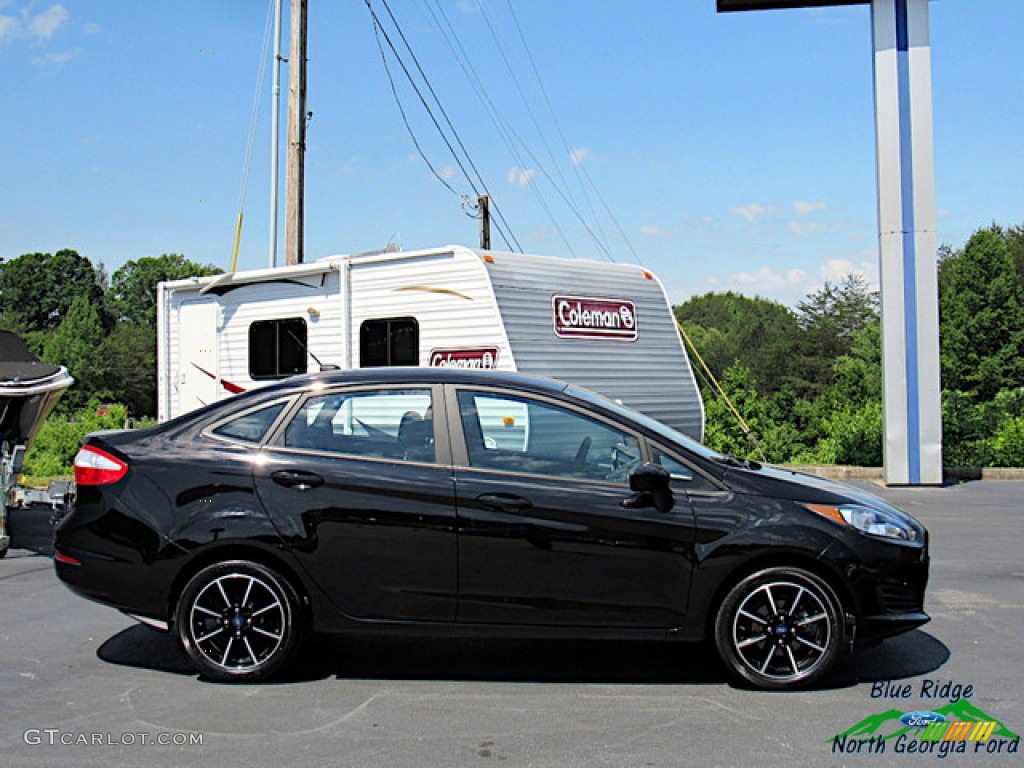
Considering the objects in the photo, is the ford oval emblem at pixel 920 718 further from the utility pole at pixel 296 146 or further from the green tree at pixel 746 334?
the green tree at pixel 746 334

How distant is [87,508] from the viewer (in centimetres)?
529

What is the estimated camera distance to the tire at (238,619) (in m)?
5.07

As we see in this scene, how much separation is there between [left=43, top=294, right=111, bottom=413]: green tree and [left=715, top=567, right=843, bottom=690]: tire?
7931cm

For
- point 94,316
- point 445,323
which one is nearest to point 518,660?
point 445,323

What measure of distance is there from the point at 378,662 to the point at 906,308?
414 inches

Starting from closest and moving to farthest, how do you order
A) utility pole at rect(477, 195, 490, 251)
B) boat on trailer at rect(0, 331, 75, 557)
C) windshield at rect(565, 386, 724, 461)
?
1. windshield at rect(565, 386, 724, 461)
2. boat on trailer at rect(0, 331, 75, 557)
3. utility pole at rect(477, 195, 490, 251)

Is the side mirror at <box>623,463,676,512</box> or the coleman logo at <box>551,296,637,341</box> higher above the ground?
the coleman logo at <box>551,296,637,341</box>

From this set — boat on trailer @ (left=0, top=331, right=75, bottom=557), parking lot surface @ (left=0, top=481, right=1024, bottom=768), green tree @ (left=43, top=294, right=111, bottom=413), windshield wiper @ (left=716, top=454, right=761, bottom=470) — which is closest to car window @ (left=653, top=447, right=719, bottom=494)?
windshield wiper @ (left=716, top=454, right=761, bottom=470)

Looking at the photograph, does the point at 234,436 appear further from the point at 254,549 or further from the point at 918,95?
the point at 918,95

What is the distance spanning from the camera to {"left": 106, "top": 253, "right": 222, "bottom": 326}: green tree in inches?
3962

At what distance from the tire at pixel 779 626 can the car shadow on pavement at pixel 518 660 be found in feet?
0.66

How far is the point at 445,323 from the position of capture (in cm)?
1038

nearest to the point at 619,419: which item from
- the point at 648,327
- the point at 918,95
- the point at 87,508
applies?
the point at 87,508

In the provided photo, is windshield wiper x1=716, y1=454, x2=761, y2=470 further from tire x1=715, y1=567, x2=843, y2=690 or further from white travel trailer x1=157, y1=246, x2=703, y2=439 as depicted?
white travel trailer x1=157, y1=246, x2=703, y2=439
